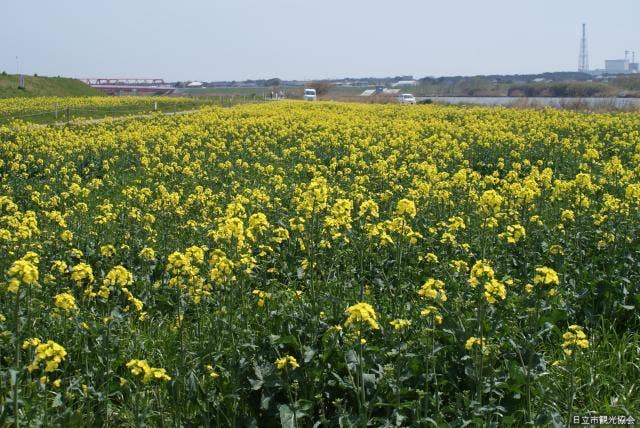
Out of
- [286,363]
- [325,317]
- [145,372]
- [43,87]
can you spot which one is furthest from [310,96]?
[145,372]

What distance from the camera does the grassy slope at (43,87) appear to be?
5328 centimetres

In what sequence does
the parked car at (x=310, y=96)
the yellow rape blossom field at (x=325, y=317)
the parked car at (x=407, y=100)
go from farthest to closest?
the parked car at (x=310, y=96)
the parked car at (x=407, y=100)
the yellow rape blossom field at (x=325, y=317)

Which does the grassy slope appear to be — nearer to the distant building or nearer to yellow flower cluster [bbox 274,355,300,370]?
yellow flower cluster [bbox 274,355,300,370]

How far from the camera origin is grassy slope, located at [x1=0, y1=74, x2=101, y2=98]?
175 ft

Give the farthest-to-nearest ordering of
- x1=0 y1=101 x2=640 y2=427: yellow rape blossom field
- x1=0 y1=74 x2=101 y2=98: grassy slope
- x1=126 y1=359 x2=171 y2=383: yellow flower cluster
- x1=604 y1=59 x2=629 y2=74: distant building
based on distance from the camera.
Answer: x1=604 y1=59 x2=629 y2=74: distant building < x1=0 y1=74 x2=101 y2=98: grassy slope < x1=0 y1=101 x2=640 y2=427: yellow rape blossom field < x1=126 y1=359 x2=171 y2=383: yellow flower cluster

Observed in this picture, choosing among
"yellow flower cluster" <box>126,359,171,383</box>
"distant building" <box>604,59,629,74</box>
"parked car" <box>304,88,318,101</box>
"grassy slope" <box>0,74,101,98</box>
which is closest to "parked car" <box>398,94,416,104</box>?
"parked car" <box>304,88,318,101</box>

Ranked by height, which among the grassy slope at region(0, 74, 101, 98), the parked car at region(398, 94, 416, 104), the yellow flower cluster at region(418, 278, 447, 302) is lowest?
the yellow flower cluster at region(418, 278, 447, 302)

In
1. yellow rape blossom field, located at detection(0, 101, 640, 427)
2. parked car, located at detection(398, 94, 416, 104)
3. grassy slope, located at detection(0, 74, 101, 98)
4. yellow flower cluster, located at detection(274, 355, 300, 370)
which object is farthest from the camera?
grassy slope, located at detection(0, 74, 101, 98)

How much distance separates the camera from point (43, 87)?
58.2m

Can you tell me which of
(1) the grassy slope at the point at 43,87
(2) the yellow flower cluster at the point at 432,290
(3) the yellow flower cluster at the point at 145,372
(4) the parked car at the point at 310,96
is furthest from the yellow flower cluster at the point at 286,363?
(4) the parked car at the point at 310,96

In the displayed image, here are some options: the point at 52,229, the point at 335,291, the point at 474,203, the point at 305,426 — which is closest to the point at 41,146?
the point at 52,229

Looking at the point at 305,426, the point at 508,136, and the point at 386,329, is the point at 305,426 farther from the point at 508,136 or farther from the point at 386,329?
the point at 508,136

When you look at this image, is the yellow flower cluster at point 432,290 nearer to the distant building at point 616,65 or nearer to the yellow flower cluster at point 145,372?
the yellow flower cluster at point 145,372

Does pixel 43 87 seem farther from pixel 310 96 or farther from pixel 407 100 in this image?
pixel 407 100
